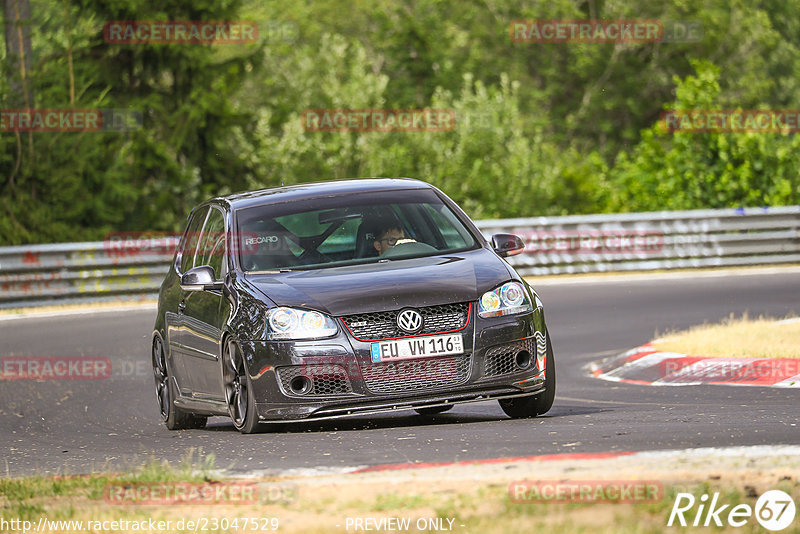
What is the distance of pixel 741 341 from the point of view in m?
13.4

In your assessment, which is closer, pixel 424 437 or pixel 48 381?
pixel 424 437

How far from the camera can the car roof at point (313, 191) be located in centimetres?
1012

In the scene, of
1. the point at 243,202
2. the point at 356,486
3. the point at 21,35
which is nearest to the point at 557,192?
the point at 21,35

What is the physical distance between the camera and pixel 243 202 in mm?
10172

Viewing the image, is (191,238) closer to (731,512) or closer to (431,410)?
(431,410)

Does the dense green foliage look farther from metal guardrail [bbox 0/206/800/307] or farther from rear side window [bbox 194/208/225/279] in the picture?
rear side window [bbox 194/208/225/279]

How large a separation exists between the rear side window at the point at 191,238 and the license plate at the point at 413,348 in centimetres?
274

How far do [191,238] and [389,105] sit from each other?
39.5 meters

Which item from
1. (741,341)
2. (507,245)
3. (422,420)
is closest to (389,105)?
(741,341)

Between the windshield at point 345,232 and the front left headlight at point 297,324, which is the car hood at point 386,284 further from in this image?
the windshield at point 345,232

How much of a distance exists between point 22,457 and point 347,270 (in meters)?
2.31

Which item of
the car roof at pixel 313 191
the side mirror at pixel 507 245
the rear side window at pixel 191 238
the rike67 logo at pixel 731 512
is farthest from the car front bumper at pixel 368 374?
the rike67 logo at pixel 731 512

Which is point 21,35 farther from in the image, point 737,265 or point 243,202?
point 243,202

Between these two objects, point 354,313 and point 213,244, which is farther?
point 213,244
